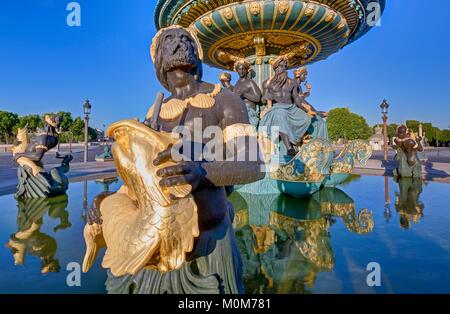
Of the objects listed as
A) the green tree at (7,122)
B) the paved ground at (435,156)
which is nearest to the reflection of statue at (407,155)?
the paved ground at (435,156)

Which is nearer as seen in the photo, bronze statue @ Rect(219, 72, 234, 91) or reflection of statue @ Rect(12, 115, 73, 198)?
reflection of statue @ Rect(12, 115, 73, 198)

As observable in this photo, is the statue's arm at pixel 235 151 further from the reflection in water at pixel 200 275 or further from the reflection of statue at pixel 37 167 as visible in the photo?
the reflection of statue at pixel 37 167

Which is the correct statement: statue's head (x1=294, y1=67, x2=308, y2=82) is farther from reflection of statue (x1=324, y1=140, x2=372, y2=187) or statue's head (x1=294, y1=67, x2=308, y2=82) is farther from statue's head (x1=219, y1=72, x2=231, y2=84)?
reflection of statue (x1=324, y1=140, x2=372, y2=187)

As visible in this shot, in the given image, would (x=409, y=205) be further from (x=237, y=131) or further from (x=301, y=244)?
(x=237, y=131)

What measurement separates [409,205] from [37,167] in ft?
27.7

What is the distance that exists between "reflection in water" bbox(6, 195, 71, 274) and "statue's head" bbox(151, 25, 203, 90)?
2.39 meters

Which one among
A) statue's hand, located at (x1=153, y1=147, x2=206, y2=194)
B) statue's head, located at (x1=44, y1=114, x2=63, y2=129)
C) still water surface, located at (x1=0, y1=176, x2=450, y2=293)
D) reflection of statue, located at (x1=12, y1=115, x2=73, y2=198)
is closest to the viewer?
statue's hand, located at (x1=153, y1=147, x2=206, y2=194)

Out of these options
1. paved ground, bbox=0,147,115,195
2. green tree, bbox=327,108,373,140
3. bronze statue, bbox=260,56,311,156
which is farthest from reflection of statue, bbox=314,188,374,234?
green tree, bbox=327,108,373,140

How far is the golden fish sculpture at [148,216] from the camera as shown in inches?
42.7

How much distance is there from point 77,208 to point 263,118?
15.8ft

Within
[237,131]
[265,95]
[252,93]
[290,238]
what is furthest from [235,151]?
[252,93]

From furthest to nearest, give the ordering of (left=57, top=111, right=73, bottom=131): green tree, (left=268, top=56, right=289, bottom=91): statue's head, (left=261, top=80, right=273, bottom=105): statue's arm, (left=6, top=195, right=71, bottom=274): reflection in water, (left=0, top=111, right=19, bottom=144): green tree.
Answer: (left=57, top=111, right=73, bottom=131): green tree → (left=0, top=111, right=19, bottom=144): green tree → (left=261, top=80, right=273, bottom=105): statue's arm → (left=268, top=56, right=289, bottom=91): statue's head → (left=6, top=195, right=71, bottom=274): reflection in water

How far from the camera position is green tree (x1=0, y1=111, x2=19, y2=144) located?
5666cm

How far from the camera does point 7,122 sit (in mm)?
56906
